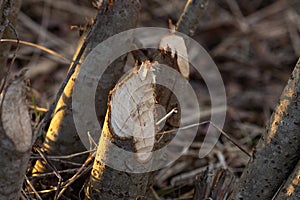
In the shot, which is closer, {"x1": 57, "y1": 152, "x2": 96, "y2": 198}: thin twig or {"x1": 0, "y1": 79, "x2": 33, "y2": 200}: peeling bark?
{"x1": 0, "y1": 79, "x2": 33, "y2": 200}: peeling bark

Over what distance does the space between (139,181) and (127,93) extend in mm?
235

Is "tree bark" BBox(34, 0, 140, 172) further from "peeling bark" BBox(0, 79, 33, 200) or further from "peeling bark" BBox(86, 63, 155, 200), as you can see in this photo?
"peeling bark" BBox(0, 79, 33, 200)

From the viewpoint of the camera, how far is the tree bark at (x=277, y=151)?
1175mm

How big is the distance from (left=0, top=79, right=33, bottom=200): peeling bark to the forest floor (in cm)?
156

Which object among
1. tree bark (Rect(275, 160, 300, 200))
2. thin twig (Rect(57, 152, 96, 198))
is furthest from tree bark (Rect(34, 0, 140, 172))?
tree bark (Rect(275, 160, 300, 200))

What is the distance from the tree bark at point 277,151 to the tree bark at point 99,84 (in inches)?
17.9

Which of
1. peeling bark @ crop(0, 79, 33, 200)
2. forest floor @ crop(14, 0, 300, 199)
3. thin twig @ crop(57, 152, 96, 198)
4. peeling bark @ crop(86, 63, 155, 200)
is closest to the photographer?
peeling bark @ crop(0, 79, 33, 200)

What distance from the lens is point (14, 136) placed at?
963mm

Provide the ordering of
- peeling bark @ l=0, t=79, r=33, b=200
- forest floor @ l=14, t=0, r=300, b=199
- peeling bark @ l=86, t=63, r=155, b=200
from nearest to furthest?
peeling bark @ l=0, t=79, r=33, b=200 → peeling bark @ l=86, t=63, r=155, b=200 → forest floor @ l=14, t=0, r=300, b=199

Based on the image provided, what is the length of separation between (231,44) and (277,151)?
240 cm

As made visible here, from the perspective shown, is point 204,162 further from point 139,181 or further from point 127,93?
point 127,93

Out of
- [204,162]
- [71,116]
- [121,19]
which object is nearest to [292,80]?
[121,19]

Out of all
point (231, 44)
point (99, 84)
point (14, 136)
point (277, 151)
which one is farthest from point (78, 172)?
point (231, 44)

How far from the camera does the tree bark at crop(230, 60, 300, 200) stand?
1.17 meters
